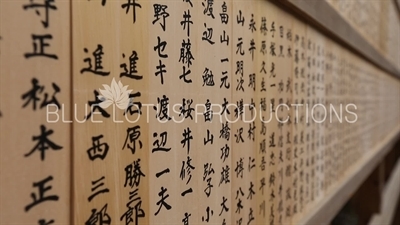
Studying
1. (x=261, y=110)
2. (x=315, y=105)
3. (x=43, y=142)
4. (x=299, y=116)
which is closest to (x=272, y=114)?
(x=261, y=110)

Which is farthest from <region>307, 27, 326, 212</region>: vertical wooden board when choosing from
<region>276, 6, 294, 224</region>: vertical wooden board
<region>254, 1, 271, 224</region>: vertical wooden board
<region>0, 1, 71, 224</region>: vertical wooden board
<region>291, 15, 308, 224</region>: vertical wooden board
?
<region>0, 1, 71, 224</region>: vertical wooden board

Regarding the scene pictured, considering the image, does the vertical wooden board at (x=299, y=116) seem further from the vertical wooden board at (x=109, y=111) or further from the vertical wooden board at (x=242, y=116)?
the vertical wooden board at (x=109, y=111)

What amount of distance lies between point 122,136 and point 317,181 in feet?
2.83

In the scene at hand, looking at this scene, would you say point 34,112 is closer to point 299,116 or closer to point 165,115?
point 165,115

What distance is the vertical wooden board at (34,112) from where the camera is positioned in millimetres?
280

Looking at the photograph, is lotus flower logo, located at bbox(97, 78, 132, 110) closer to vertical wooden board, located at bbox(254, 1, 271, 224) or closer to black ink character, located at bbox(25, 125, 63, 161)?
black ink character, located at bbox(25, 125, 63, 161)

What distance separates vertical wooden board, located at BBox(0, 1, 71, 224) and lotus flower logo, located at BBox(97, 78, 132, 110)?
0.04 meters

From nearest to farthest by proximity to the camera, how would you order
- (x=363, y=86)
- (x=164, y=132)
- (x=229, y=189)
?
1. (x=164, y=132)
2. (x=229, y=189)
3. (x=363, y=86)

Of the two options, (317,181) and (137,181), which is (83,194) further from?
(317,181)

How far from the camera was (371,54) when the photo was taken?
5.99ft

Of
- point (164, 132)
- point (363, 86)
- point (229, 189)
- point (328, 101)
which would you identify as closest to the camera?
point (164, 132)

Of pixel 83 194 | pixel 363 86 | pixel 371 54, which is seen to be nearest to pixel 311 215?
pixel 83 194

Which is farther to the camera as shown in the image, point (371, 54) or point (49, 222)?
point (371, 54)

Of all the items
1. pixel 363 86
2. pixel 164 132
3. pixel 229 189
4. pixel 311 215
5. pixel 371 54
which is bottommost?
pixel 311 215
